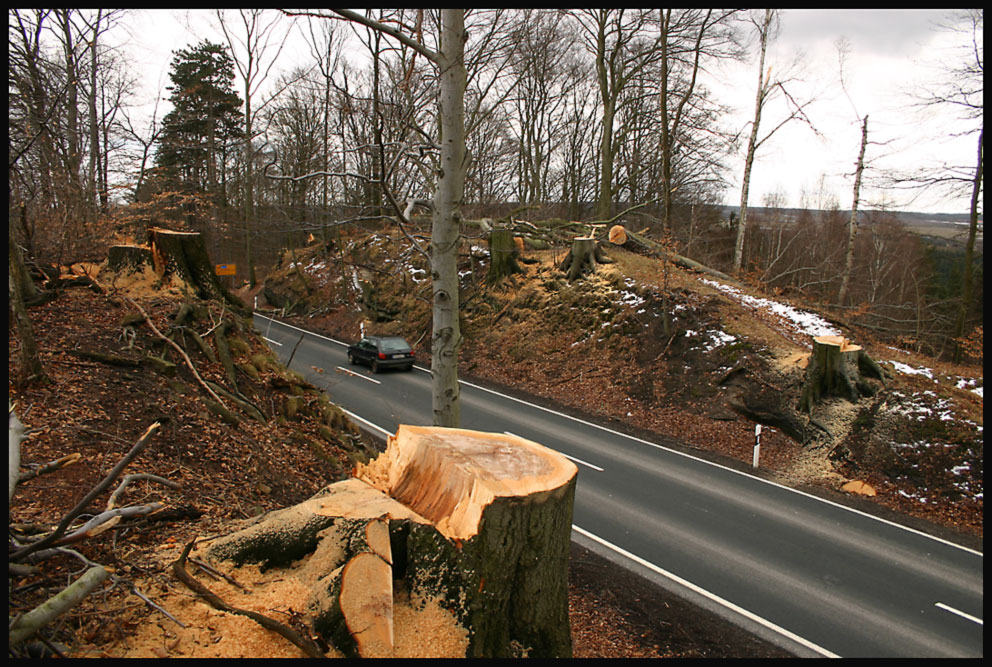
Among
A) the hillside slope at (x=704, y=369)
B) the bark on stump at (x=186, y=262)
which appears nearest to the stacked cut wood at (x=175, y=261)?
the bark on stump at (x=186, y=262)

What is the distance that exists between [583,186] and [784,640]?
30504 millimetres

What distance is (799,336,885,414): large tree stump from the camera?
11.3 metres

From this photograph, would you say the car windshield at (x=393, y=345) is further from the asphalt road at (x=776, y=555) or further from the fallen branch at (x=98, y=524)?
the fallen branch at (x=98, y=524)

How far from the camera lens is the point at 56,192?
1030cm

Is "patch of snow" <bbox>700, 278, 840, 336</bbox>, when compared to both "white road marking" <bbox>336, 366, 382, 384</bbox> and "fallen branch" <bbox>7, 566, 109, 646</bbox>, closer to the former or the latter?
"white road marking" <bbox>336, 366, 382, 384</bbox>

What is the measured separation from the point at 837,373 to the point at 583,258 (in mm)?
9157

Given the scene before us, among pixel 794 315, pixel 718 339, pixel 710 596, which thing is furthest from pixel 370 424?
pixel 794 315

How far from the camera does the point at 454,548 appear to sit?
289cm

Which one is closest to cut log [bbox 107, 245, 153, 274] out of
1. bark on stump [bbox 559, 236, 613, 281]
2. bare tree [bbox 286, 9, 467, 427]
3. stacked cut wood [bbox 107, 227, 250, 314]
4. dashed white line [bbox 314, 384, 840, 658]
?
stacked cut wood [bbox 107, 227, 250, 314]

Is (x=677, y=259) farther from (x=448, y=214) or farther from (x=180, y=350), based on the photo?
(x=180, y=350)

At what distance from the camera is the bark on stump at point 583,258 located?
18500 millimetres

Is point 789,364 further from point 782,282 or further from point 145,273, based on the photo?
point 782,282

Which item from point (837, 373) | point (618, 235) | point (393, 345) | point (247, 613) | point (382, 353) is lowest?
point (382, 353)

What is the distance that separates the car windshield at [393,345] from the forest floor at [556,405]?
6.08ft
